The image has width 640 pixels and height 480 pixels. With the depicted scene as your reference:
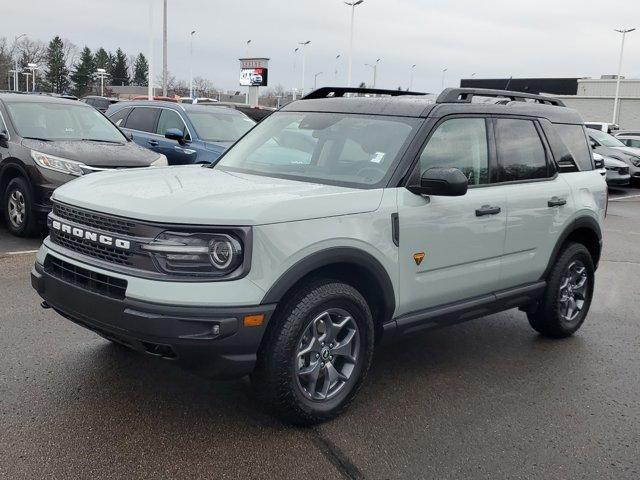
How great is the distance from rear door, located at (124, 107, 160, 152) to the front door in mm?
8000

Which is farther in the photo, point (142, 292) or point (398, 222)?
point (398, 222)

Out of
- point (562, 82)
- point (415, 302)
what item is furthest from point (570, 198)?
point (562, 82)

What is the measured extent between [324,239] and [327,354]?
67 cm

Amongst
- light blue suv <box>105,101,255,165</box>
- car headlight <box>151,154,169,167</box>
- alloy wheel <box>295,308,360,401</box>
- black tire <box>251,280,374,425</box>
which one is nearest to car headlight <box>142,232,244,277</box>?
black tire <box>251,280,374,425</box>

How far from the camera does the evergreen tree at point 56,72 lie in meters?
Result: 97.9

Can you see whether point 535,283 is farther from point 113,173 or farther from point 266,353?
point 113,173

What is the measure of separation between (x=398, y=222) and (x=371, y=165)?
47 centimetres

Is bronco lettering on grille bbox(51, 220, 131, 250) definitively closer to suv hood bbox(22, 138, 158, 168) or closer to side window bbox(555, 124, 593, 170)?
side window bbox(555, 124, 593, 170)

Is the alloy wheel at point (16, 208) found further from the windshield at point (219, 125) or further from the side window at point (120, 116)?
the side window at point (120, 116)

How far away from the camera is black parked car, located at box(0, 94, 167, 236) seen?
8.00 m

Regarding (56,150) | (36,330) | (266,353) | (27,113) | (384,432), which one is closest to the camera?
(266,353)

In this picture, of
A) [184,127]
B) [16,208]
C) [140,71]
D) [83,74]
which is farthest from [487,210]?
[140,71]

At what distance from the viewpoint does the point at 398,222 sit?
3955 mm

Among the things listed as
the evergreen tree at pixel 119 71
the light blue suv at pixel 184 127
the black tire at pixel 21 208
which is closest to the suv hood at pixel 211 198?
the black tire at pixel 21 208
